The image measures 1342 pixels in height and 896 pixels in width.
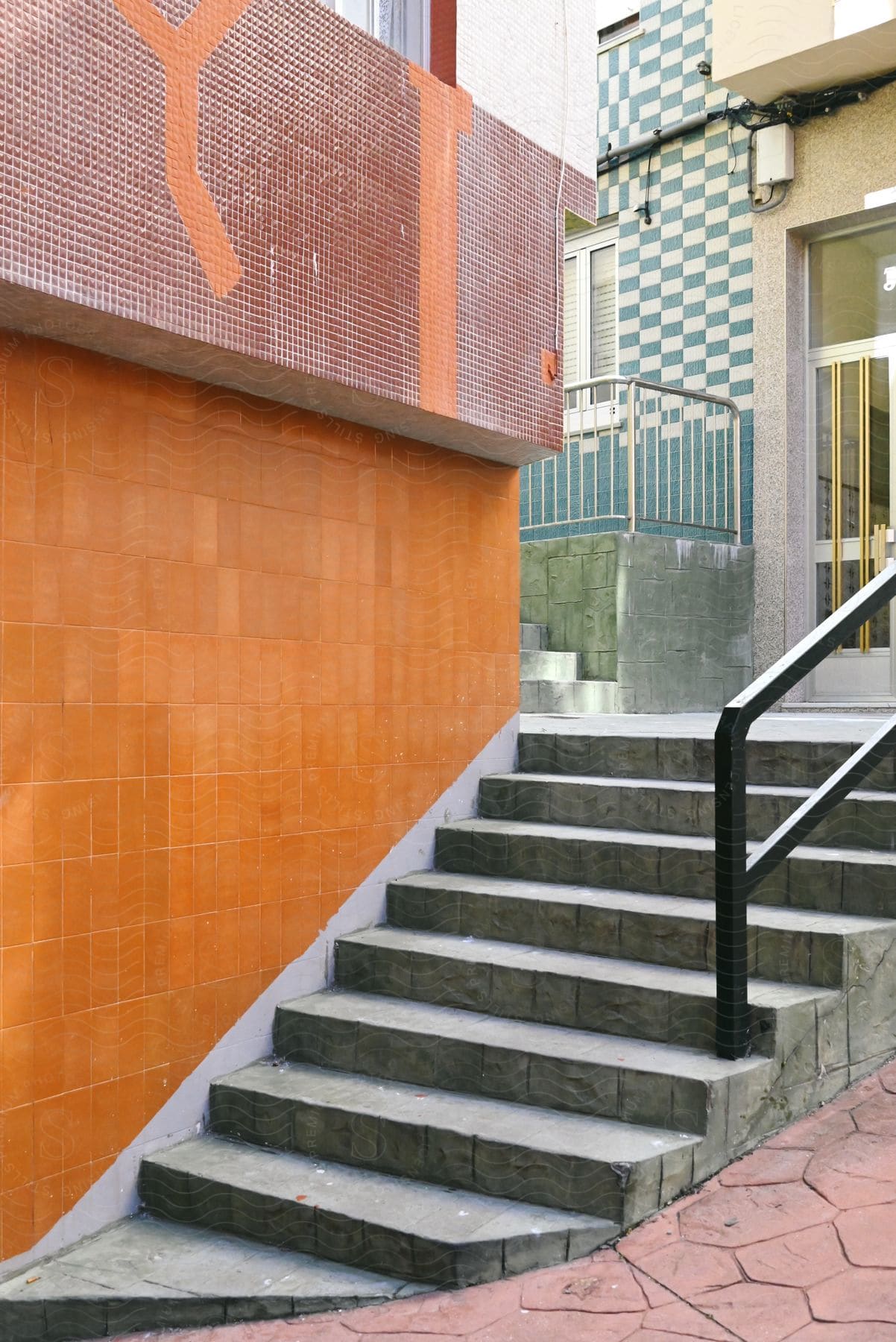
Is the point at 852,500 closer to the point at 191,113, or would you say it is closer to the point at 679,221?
the point at 679,221

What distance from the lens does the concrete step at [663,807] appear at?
4203 mm

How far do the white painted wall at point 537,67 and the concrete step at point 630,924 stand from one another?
3.16m

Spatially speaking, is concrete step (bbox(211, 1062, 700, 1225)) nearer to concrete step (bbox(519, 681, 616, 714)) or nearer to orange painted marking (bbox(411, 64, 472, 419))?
orange painted marking (bbox(411, 64, 472, 419))

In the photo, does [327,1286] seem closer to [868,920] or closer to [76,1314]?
[76,1314]

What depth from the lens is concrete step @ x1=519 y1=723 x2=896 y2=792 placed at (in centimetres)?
457

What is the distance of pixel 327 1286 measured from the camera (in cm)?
322

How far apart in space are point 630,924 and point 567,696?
3324mm

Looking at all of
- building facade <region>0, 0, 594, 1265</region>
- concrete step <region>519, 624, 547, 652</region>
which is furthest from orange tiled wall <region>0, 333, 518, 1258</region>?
concrete step <region>519, 624, 547, 652</region>

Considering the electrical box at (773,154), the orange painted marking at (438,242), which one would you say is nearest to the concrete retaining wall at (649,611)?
the electrical box at (773,154)

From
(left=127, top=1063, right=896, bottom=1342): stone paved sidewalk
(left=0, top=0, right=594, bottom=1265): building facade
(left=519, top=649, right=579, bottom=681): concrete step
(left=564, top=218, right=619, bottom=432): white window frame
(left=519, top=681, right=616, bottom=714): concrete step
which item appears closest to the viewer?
(left=127, top=1063, right=896, bottom=1342): stone paved sidewalk

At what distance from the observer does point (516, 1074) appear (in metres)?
3.69

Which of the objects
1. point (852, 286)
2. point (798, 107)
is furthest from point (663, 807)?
point (798, 107)

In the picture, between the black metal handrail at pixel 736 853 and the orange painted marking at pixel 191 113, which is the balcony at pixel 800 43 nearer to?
the orange painted marking at pixel 191 113

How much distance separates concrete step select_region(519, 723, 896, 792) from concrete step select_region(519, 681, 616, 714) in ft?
4.38
